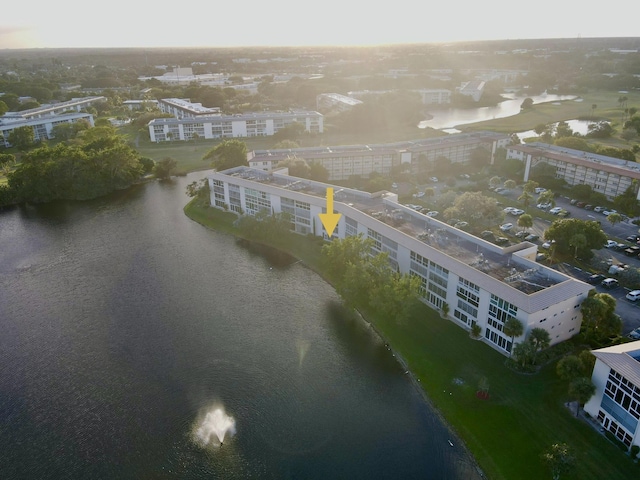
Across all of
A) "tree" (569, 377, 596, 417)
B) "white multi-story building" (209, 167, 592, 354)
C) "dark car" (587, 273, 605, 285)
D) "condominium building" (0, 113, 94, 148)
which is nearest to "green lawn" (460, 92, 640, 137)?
"white multi-story building" (209, 167, 592, 354)

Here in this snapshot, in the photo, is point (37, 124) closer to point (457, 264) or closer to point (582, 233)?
point (457, 264)

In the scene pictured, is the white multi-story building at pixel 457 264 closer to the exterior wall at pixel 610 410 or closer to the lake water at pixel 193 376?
the exterior wall at pixel 610 410

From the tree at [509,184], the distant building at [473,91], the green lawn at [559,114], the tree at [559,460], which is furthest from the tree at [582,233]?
the distant building at [473,91]

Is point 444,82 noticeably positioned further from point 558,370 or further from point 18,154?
point 558,370

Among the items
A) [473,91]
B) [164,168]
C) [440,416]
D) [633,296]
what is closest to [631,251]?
[633,296]

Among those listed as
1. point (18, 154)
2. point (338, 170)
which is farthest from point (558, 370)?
point (18, 154)

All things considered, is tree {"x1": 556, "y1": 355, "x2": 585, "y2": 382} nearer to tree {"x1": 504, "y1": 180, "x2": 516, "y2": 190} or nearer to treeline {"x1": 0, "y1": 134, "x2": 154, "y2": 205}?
tree {"x1": 504, "y1": 180, "x2": 516, "y2": 190}
